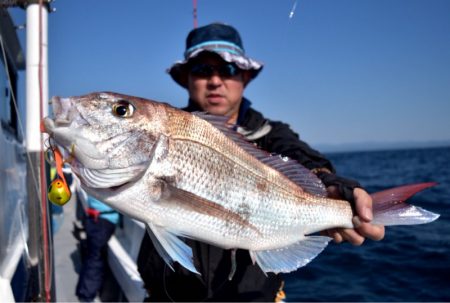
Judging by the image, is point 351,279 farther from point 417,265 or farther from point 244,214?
point 244,214

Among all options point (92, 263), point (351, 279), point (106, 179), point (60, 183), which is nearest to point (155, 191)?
point (106, 179)

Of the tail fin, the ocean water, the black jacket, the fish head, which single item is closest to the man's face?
the black jacket

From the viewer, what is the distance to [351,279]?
612 centimetres

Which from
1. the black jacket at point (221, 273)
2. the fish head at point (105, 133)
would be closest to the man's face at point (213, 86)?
the black jacket at point (221, 273)

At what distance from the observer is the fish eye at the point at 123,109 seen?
5.07ft

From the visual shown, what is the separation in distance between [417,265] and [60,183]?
20.3 feet

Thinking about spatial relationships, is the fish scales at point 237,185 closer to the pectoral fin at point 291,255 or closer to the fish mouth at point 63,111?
the pectoral fin at point 291,255

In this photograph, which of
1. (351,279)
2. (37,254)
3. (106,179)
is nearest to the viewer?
(106,179)

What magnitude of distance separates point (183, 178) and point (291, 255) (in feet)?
2.41

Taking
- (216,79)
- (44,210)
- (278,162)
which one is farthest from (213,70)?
(44,210)

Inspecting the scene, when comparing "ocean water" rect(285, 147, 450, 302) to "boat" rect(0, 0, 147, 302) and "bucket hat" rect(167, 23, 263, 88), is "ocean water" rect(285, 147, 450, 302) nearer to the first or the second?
"boat" rect(0, 0, 147, 302)

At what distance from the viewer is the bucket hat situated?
99.5 inches

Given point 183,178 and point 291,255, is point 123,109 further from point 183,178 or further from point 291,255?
point 291,255

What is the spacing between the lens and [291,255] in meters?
1.90
